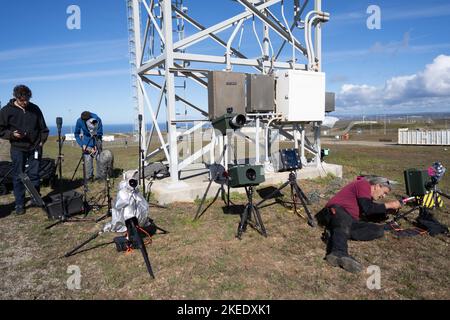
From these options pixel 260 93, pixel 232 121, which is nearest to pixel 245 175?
pixel 232 121

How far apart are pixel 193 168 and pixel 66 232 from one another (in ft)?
15.9

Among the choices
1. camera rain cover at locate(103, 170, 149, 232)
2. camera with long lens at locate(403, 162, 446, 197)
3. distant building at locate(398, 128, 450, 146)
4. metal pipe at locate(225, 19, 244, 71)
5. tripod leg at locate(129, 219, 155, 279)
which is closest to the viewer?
tripod leg at locate(129, 219, 155, 279)

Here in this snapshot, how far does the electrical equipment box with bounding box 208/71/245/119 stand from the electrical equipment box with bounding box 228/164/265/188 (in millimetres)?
2526

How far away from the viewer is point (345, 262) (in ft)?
14.1

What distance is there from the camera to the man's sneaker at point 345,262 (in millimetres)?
4233

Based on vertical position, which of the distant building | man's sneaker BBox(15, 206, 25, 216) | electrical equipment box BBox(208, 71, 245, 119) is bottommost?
man's sneaker BBox(15, 206, 25, 216)

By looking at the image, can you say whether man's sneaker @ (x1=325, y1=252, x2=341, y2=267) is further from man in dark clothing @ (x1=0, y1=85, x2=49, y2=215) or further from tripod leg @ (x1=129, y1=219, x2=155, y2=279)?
man in dark clothing @ (x1=0, y1=85, x2=49, y2=215)

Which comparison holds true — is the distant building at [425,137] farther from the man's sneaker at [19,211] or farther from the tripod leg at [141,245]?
the man's sneaker at [19,211]

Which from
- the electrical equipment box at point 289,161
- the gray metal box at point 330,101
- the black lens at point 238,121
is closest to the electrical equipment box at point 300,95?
the gray metal box at point 330,101

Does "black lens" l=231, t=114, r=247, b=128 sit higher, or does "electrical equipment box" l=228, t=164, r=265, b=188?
"black lens" l=231, t=114, r=247, b=128

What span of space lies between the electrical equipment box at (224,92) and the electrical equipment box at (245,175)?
253 cm

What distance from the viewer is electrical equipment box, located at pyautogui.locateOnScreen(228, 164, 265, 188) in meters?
5.32

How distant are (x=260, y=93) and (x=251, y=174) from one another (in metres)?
3.47

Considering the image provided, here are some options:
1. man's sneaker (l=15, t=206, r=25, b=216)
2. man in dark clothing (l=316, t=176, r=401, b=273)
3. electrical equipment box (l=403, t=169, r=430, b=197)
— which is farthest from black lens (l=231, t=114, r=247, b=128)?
man's sneaker (l=15, t=206, r=25, b=216)
